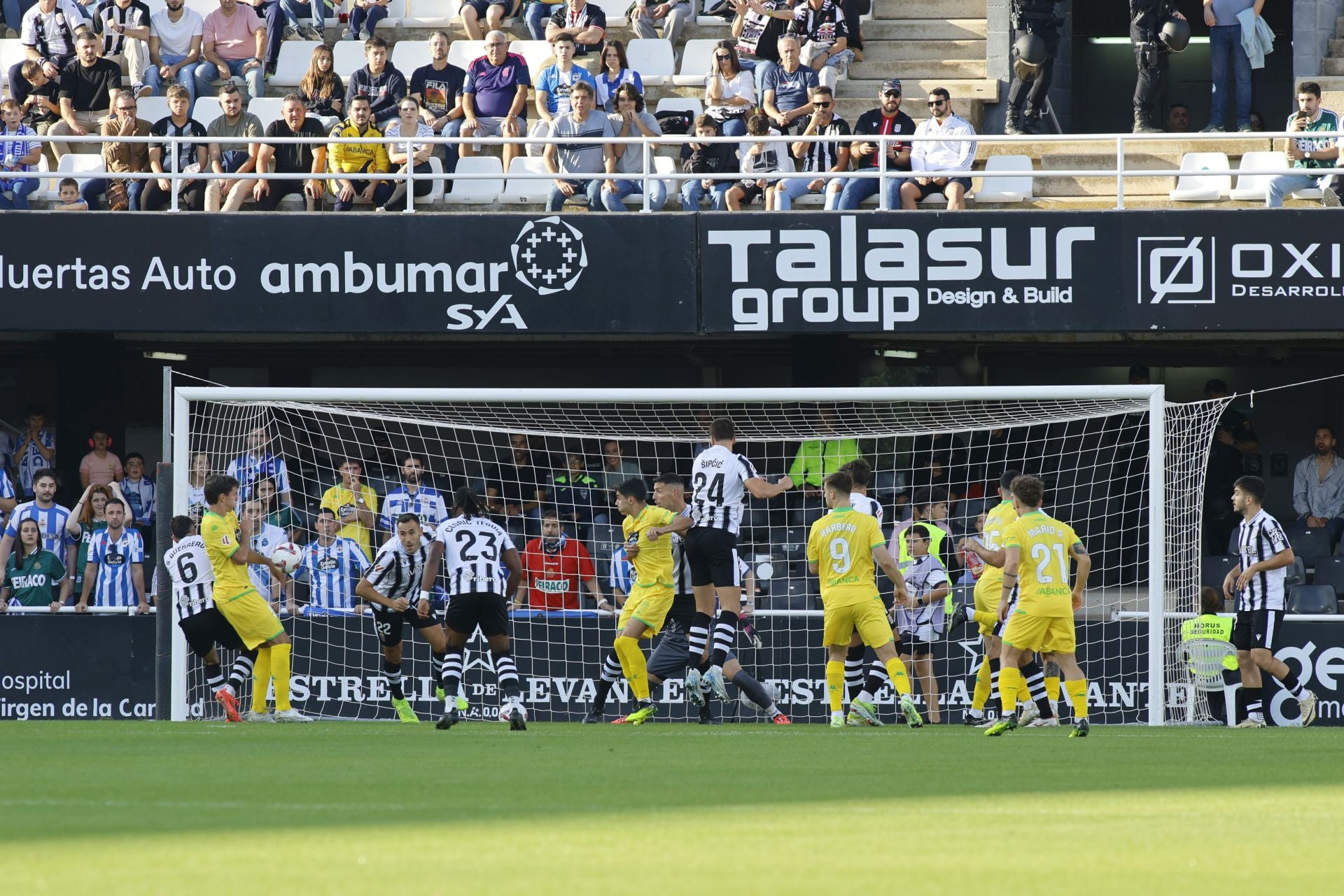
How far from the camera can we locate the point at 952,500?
52.2 ft

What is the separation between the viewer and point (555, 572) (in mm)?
15055

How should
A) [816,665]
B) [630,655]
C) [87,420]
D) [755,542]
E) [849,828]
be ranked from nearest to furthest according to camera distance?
[849,828] < [630,655] < [816,665] < [755,542] < [87,420]

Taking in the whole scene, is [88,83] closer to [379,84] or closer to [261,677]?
[379,84]

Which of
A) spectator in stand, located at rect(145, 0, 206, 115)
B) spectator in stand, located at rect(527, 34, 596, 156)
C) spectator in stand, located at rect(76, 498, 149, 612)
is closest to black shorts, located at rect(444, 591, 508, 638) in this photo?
spectator in stand, located at rect(76, 498, 149, 612)

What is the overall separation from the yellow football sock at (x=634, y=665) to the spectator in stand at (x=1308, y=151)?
6.86 m

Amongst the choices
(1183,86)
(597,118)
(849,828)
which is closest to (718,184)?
(597,118)

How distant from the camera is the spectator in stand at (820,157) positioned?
52.6 ft

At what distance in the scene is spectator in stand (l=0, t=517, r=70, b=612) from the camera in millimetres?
15422

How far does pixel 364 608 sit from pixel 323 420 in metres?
4.10

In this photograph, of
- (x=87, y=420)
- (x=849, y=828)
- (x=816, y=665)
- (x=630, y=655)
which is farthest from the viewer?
(x=87, y=420)

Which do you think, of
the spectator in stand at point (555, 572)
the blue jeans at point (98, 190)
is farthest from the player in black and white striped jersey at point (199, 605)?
the blue jeans at point (98, 190)

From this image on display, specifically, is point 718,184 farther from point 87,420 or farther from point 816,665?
point 87,420

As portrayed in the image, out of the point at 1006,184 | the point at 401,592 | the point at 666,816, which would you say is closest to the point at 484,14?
the point at 1006,184

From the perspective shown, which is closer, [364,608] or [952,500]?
[364,608]
